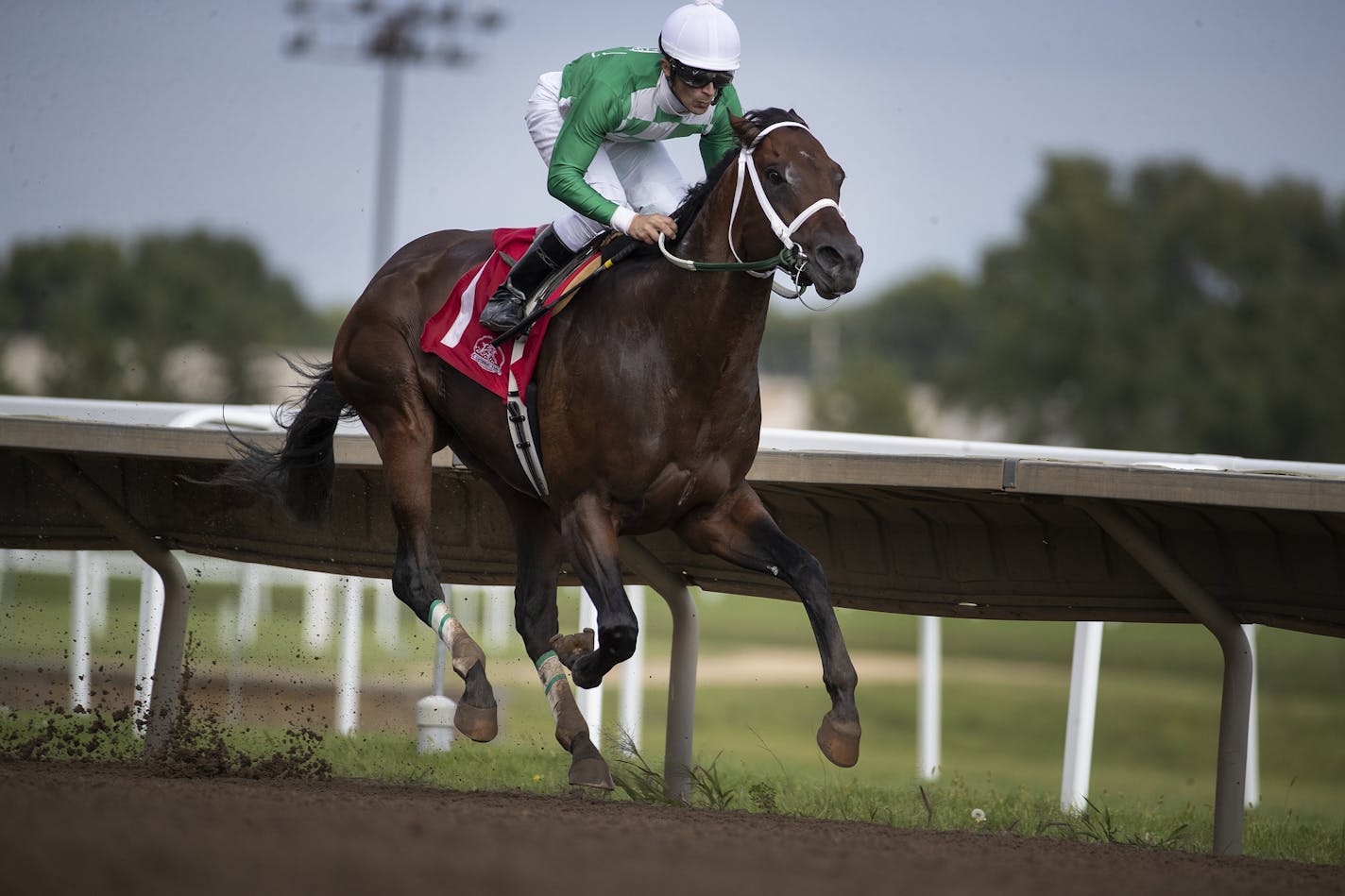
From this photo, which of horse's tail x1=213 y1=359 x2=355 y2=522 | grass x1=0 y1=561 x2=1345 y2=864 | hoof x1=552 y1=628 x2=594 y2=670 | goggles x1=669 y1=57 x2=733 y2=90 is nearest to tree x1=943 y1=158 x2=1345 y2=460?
grass x1=0 y1=561 x2=1345 y2=864

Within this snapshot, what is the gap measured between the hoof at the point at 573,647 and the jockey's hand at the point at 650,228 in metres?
1.23

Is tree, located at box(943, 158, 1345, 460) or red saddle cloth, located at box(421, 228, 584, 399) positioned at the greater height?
tree, located at box(943, 158, 1345, 460)

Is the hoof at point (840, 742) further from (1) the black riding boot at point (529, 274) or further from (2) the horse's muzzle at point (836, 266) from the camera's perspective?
(1) the black riding boot at point (529, 274)

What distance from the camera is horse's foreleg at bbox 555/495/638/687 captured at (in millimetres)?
4836

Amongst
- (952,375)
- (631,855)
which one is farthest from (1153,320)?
(631,855)

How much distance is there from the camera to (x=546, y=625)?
18.7 ft

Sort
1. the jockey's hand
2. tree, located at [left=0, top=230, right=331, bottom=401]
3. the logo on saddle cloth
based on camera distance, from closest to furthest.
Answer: the jockey's hand < the logo on saddle cloth < tree, located at [left=0, top=230, right=331, bottom=401]

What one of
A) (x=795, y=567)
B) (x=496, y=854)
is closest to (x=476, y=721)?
(x=795, y=567)

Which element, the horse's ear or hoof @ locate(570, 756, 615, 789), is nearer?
the horse's ear

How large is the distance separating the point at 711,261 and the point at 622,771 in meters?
2.16

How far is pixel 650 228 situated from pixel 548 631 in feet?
4.97

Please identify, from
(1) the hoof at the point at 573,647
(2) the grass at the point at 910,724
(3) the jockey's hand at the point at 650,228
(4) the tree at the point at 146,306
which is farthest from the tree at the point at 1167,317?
(3) the jockey's hand at the point at 650,228

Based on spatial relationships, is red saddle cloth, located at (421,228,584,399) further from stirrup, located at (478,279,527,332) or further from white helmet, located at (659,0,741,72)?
white helmet, located at (659,0,741,72)

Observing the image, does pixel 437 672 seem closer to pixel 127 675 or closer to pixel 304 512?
pixel 304 512
